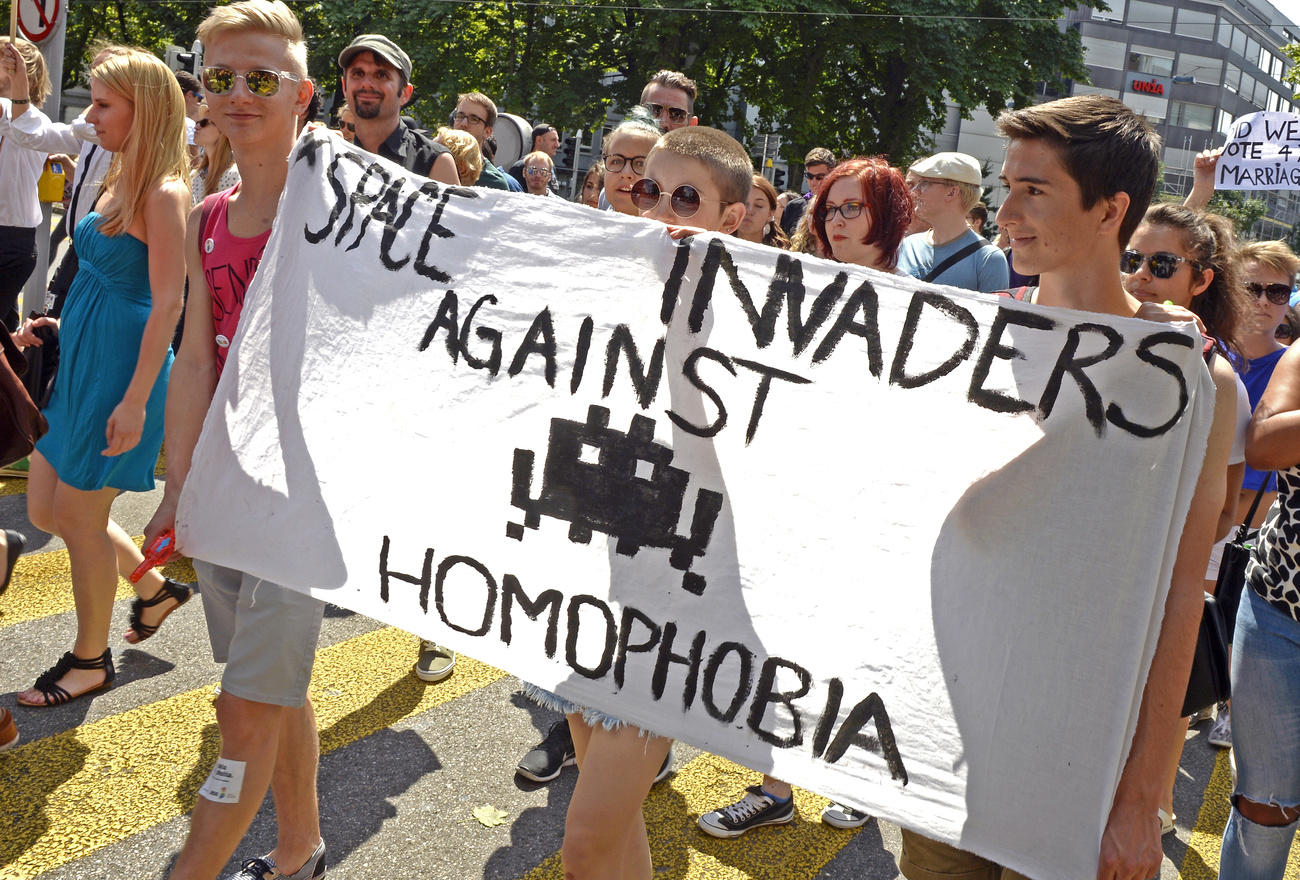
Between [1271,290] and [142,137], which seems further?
[1271,290]

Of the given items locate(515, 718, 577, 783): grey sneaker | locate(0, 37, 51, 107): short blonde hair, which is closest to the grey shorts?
locate(515, 718, 577, 783): grey sneaker

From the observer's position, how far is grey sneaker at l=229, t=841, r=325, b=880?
2727 mm

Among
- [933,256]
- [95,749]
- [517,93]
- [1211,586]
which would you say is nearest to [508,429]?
[95,749]

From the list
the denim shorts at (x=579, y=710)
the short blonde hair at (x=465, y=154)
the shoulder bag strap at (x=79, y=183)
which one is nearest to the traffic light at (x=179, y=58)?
the short blonde hair at (x=465, y=154)

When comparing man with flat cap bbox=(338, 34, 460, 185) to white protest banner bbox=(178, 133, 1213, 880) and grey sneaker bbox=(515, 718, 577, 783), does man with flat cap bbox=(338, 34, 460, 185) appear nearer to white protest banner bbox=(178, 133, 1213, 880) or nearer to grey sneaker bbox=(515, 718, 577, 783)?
white protest banner bbox=(178, 133, 1213, 880)

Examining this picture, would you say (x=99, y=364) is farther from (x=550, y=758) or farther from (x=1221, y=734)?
(x=1221, y=734)

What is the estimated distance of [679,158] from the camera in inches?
105

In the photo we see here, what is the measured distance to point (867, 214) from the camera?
3572mm

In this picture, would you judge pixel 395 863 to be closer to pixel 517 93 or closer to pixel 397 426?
pixel 397 426

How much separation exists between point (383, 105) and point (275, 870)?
295 centimetres

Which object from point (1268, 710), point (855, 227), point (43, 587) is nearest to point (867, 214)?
point (855, 227)

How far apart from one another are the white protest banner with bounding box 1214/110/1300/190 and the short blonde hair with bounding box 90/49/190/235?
5.09 meters

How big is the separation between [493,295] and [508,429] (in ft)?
1.06

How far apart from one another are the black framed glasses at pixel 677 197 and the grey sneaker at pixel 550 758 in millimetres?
1794
